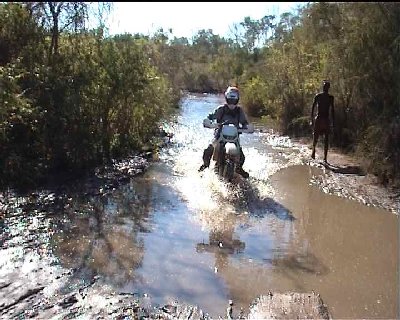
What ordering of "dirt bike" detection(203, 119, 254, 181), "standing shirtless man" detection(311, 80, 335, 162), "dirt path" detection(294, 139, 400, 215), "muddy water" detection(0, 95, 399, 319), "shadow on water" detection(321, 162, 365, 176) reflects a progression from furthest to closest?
"standing shirtless man" detection(311, 80, 335, 162), "shadow on water" detection(321, 162, 365, 176), "dirt bike" detection(203, 119, 254, 181), "dirt path" detection(294, 139, 400, 215), "muddy water" detection(0, 95, 399, 319)

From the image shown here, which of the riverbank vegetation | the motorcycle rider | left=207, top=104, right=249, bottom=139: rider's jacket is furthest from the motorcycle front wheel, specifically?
the riverbank vegetation

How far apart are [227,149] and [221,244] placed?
2.75 metres

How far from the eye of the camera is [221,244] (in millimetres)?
6527

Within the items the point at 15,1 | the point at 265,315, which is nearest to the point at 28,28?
the point at 15,1

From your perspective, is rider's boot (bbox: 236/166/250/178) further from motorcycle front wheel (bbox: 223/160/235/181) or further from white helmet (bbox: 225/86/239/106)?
white helmet (bbox: 225/86/239/106)

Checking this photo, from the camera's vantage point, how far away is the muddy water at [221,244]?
518 centimetres

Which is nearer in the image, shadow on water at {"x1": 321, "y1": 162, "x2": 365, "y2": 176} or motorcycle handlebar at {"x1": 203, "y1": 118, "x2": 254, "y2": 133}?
motorcycle handlebar at {"x1": 203, "y1": 118, "x2": 254, "y2": 133}

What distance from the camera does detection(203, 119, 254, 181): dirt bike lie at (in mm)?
8953

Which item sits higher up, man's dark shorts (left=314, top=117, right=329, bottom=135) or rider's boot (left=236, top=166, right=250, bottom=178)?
man's dark shorts (left=314, top=117, right=329, bottom=135)

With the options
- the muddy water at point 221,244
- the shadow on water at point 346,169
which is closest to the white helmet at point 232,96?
the muddy water at point 221,244

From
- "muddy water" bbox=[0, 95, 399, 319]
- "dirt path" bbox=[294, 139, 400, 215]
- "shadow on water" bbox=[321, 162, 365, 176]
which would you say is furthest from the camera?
"shadow on water" bbox=[321, 162, 365, 176]

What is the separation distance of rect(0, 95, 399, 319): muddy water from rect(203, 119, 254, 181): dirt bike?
32 cm

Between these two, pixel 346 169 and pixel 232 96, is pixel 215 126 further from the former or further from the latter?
Answer: pixel 346 169

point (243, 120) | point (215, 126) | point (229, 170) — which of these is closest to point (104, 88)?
point (215, 126)
